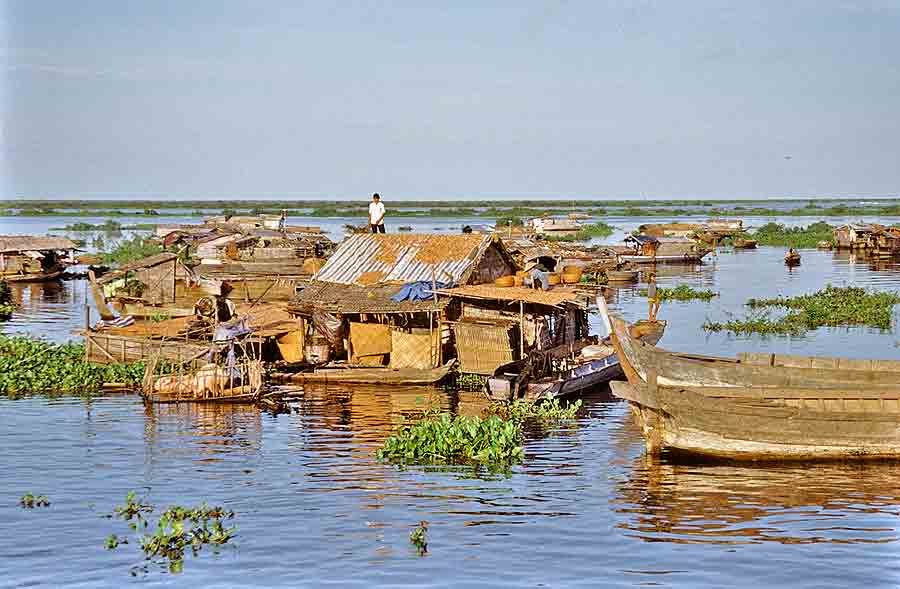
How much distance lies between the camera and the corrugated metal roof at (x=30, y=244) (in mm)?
43031

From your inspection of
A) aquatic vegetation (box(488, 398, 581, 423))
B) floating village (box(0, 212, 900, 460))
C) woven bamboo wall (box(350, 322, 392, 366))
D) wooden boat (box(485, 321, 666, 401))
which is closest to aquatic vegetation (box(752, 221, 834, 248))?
floating village (box(0, 212, 900, 460))

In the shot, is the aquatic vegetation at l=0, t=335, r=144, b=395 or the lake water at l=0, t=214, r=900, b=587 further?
the aquatic vegetation at l=0, t=335, r=144, b=395

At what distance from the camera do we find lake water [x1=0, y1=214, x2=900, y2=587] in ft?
38.0

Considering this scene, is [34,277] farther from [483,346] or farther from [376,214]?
[483,346]

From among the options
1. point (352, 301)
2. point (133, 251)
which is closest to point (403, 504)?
point (352, 301)

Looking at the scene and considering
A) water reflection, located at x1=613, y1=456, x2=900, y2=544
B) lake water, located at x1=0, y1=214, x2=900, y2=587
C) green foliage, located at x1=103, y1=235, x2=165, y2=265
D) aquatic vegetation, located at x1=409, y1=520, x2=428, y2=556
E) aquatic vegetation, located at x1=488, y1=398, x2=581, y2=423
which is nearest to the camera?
lake water, located at x1=0, y1=214, x2=900, y2=587

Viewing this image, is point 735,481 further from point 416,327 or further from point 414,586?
point 416,327

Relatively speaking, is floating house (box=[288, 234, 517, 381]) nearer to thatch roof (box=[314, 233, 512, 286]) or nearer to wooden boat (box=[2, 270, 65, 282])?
thatch roof (box=[314, 233, 512, 286])

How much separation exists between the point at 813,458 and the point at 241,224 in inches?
1941

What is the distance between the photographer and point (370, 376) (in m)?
22.7

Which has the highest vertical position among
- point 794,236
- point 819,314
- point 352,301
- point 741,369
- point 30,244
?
point 794,236

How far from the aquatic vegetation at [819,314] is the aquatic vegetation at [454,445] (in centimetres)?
1615

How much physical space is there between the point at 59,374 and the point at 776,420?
1383cm

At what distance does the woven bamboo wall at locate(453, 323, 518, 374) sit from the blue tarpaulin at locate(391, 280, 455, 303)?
90cm
